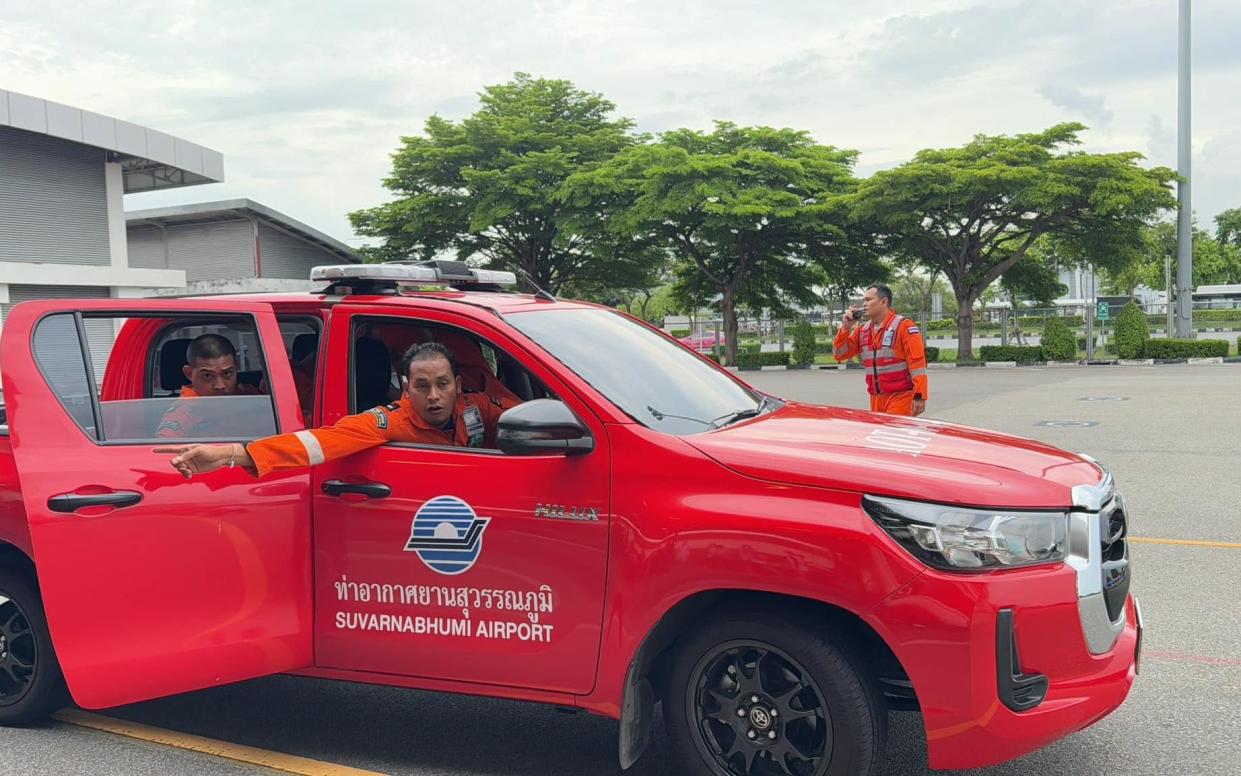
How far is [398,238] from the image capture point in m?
41.8

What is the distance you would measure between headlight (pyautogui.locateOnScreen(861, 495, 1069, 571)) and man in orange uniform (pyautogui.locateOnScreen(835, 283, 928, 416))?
5.46m

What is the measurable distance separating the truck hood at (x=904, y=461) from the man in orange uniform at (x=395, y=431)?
3.37 ft

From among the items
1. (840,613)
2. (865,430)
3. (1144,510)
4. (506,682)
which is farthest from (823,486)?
(1144,510)

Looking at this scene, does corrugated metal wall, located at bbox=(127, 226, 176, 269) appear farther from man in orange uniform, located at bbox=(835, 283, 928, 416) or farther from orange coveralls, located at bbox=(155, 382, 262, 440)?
orange coveralls, located at bbox=(155, 382, 262, 440)

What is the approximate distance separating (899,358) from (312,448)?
19.6 feet

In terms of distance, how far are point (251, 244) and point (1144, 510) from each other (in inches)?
1507

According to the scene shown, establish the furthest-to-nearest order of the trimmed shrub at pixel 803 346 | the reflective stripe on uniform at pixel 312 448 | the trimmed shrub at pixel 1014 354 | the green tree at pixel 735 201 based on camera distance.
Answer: the trimmed shrub at pixel 803 346 < the green tree at pixel 735 201 < the trimmed shrub at pixel 1014 354 < the reflective stripe on uniform at pixel 312 448

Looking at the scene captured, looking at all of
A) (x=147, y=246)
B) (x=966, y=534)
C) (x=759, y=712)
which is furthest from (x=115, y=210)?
(x=966, y=534)

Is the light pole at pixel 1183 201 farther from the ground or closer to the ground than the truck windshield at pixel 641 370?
farther from the ground

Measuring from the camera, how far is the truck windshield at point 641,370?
3.75 metres

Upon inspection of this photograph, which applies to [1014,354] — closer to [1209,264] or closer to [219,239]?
[219,239]

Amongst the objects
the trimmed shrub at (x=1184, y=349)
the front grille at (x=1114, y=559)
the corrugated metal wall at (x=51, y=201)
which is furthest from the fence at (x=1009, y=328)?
the front grille at (x=1114, y=559)

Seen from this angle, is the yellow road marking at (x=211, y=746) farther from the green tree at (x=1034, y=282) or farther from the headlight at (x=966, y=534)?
the green tree at (x=1034, y=282)

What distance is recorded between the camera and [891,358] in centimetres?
873
